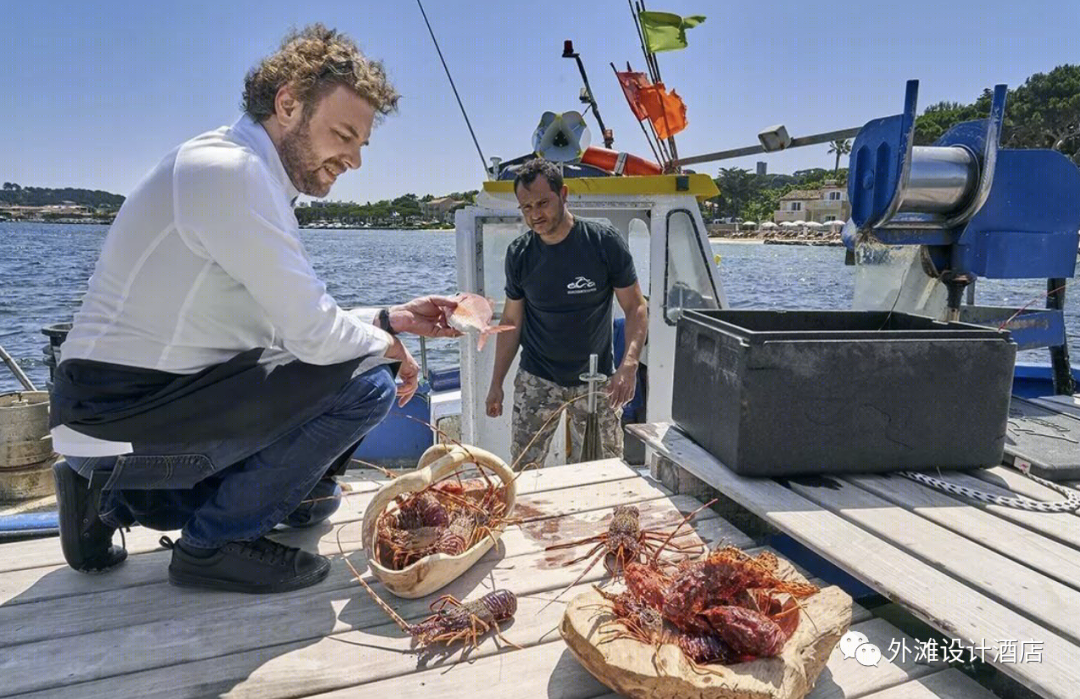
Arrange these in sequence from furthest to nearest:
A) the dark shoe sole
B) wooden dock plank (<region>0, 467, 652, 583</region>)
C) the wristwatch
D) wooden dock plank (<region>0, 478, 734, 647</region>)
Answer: the wristwatch < wooden dock plank (<region>0, 467, 652, 583</region>) < the dark shoe sole < wooden dock plank (<region>0, 478, 734, 647</region>)

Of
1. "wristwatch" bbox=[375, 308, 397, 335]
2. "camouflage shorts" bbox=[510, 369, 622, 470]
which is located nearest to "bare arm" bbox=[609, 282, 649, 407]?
"camouflage shorts" bbox=[510, 369, 622, 470]

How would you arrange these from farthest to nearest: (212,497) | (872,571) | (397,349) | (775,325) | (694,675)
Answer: (775,325), (397,349), (212,497), (872,571), (694,675)

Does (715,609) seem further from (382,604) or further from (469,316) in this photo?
(469,316)

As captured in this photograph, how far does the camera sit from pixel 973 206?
12.2 ft

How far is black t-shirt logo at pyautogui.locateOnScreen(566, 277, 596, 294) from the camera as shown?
13.9 ft

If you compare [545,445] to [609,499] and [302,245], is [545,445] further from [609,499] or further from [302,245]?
[302,245]

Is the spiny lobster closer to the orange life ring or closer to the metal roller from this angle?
the metal roller

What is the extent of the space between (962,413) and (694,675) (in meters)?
1.81

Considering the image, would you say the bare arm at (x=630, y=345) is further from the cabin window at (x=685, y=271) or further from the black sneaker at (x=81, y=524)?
the black sneaker at (x=81, y=524)

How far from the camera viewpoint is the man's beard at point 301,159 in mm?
2229

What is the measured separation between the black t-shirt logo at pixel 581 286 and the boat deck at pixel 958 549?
150 cm

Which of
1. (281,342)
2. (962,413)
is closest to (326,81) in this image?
(281,342)

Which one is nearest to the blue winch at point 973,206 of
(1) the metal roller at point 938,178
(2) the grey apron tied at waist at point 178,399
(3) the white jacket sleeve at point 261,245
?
(1) the metal roller at point 938,178

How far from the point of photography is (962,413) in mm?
2725
